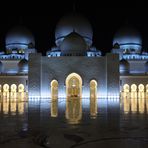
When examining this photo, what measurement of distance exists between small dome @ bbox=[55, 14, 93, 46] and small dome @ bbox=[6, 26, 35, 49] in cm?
337

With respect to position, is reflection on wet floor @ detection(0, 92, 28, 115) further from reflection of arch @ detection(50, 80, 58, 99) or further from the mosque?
reflection of arch @ detection(50, 80, 58, 99)

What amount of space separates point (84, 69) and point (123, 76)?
515 centimetres

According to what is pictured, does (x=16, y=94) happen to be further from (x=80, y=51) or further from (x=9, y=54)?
(x=80, y=51)

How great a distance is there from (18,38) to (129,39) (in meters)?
11.7

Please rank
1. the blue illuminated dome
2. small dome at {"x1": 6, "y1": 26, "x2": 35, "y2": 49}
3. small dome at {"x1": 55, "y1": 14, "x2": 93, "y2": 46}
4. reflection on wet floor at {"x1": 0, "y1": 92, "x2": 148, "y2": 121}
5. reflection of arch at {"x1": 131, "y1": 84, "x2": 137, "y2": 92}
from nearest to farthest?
reflection on wet floor at {"x1": 0, "y1": 92, "x2": 148, "y2": 121}, reflection of arch at {"x1": 131, "y1": 84, "x2": 137, "y2": 92}, small dome at {"x1": 55, "y1": 14, "x2": 93, "y2": 46}, the blue illuminated dome, small dome at {"x1": 6, "y1": 26, "x2": 35, "y2": 49}

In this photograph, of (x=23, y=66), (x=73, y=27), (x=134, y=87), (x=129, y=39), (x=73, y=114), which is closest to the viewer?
(x=73, y=114)

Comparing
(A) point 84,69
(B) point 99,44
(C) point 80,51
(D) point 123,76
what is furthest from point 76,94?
(B) point 99,44

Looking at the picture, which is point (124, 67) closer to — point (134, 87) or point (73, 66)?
point (134, 87)

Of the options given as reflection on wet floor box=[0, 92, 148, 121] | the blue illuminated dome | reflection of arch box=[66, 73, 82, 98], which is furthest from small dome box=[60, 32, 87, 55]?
reflection on wet floor box=[0, 92, 148, 121]

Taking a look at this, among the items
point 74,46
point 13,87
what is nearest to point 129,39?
point 74,46

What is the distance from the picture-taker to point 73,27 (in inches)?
1172

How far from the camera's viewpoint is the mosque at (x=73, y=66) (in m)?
24.8

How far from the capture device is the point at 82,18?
30594 mm

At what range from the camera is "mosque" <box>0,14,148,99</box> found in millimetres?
24750
